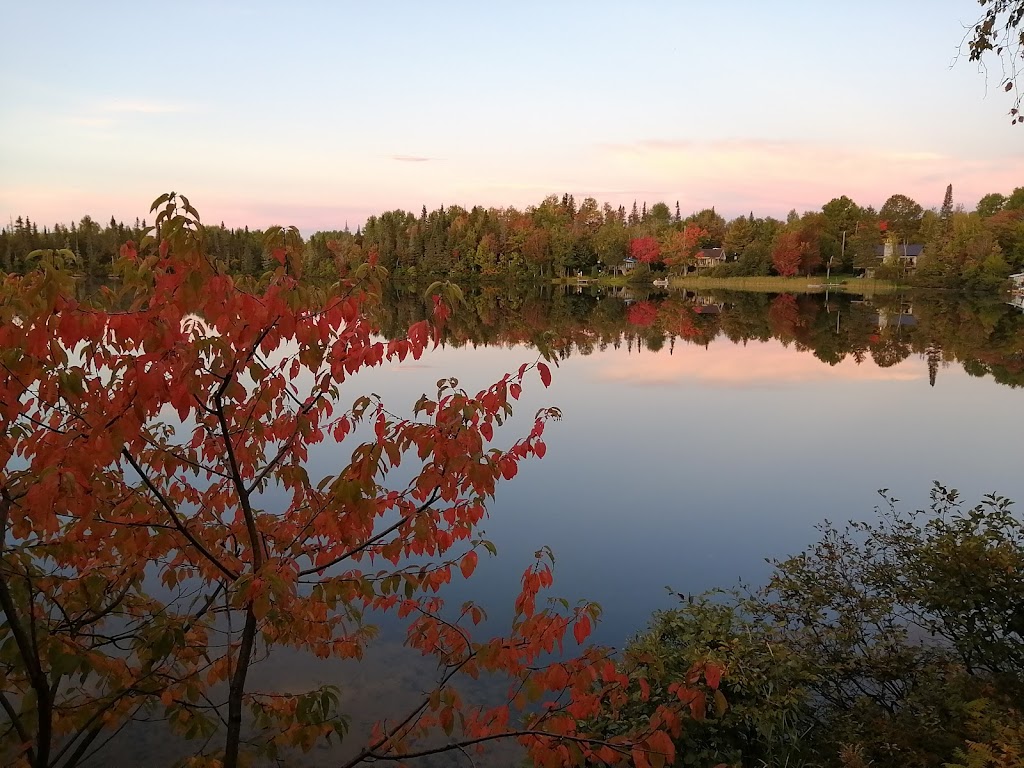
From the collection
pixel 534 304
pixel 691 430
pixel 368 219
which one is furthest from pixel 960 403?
pixel 368 219

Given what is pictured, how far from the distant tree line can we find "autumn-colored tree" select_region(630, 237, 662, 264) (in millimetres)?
181

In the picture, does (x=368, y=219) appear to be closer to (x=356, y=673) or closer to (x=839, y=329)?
(x=839, y=329)

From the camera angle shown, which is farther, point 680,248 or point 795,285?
point 680,248

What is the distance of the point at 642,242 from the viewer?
125m

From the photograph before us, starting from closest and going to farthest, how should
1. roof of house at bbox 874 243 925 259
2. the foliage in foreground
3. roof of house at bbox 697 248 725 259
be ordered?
the foliage in foreground < roof of house at bbox 874 243 925 259 < roof of house at bbox 697 248 725 259

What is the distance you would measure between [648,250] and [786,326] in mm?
71925

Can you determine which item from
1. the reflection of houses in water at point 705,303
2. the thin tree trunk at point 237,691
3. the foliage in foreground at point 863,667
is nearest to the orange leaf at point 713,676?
the foliage in foreground at point 863,667

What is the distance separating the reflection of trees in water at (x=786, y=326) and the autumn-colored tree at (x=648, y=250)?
4132 centimetres

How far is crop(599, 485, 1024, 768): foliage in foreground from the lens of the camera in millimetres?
5988

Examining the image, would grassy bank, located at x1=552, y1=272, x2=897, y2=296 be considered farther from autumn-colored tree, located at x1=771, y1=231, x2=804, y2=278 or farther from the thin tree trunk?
the thin tree trunk

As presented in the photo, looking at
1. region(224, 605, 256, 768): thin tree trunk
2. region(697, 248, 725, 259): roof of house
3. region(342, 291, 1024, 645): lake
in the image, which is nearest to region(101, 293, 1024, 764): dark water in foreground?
region(342, 291, 1024, 645): lake

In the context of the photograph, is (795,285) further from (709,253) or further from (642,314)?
(642,314)

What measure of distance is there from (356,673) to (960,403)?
1078 inches

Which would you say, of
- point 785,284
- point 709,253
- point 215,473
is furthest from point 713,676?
point 709,253
